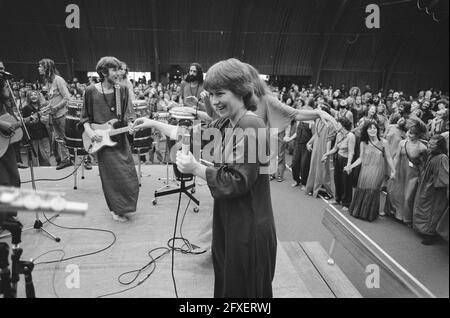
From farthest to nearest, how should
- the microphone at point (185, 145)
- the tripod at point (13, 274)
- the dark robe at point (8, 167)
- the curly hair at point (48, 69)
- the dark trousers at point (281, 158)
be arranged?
the dark trousers at point (281, 158)
the curly hair at point (48, 69)
the dark robe at point (8, 167)
the tripod at point (13, 274)
the microphone at point (185, 145)

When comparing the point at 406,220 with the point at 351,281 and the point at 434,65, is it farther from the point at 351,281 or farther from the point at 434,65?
the point at 434,65

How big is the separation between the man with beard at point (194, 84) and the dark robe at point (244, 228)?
251cm

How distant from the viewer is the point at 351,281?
3100mm

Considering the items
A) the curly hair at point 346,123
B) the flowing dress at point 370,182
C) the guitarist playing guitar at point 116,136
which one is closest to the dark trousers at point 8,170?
the guitarist playing guitar at point 116,136

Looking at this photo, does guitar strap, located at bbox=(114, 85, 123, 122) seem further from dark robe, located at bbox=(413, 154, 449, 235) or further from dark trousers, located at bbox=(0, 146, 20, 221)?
dark robe, located at bbox=(413, 154, 449, 235)

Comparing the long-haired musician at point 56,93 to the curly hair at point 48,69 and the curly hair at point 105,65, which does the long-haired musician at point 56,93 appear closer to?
the curly hair at point 48,69

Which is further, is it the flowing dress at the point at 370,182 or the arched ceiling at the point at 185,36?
the arched ceiling at the point at 185,36

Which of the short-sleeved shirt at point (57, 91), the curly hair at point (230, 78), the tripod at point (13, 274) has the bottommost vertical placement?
the tripod at point (13, 274)

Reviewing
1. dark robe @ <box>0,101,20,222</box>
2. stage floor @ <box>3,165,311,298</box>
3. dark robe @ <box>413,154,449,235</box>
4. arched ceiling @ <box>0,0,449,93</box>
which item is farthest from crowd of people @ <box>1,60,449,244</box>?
arched ceiling @ <box>0,0,449,93</box>

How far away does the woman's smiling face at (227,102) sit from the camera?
167 cm

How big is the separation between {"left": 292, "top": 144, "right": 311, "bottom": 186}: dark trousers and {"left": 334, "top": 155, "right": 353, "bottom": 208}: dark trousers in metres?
0.88

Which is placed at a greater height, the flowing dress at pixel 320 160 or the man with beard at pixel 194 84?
the man with beard at pixel 194 84

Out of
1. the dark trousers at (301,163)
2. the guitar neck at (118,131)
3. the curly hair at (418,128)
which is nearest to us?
the curly hair at (418,128)
